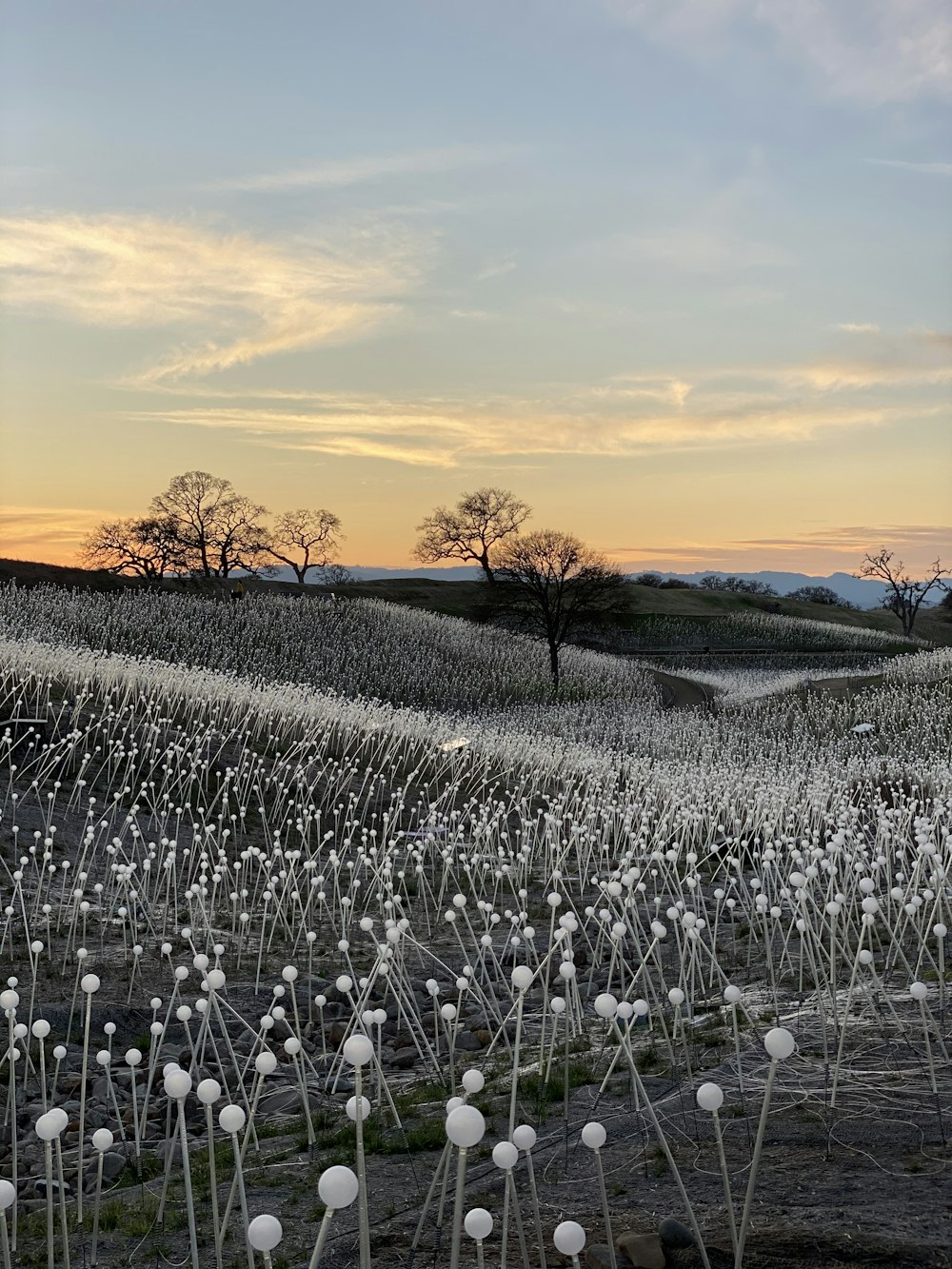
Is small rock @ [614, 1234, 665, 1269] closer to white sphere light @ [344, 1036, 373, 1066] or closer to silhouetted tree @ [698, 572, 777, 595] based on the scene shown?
white sphere light @ [344, 1036, 373, 1066]

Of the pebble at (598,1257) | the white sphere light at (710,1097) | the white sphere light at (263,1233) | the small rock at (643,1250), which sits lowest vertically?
the pebble at (598,1257)

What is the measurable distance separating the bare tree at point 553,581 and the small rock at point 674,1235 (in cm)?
4113

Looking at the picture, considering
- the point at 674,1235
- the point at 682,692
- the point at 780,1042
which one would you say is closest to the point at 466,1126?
the point at 780,1042

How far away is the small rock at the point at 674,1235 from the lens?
3778 millimetres

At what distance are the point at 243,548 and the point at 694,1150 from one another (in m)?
85.3

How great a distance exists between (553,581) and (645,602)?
3597 centimetres

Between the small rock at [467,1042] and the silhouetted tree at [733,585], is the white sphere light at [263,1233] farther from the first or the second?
the silhouetted tree at [733,585]

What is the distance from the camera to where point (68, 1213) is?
201 inches

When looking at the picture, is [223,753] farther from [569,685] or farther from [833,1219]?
[569,685]

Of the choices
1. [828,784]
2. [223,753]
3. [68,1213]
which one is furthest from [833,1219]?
[223,753]

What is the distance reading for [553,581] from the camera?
4609 cm

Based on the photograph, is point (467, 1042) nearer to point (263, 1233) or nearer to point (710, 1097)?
point (710, 1097)

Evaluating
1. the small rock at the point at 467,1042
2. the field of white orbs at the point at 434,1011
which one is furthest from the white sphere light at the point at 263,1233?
the small rock at the point at 467,1042

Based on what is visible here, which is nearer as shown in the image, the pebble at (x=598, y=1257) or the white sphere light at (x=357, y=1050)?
the white sphere light at (x=357, y=1050)
